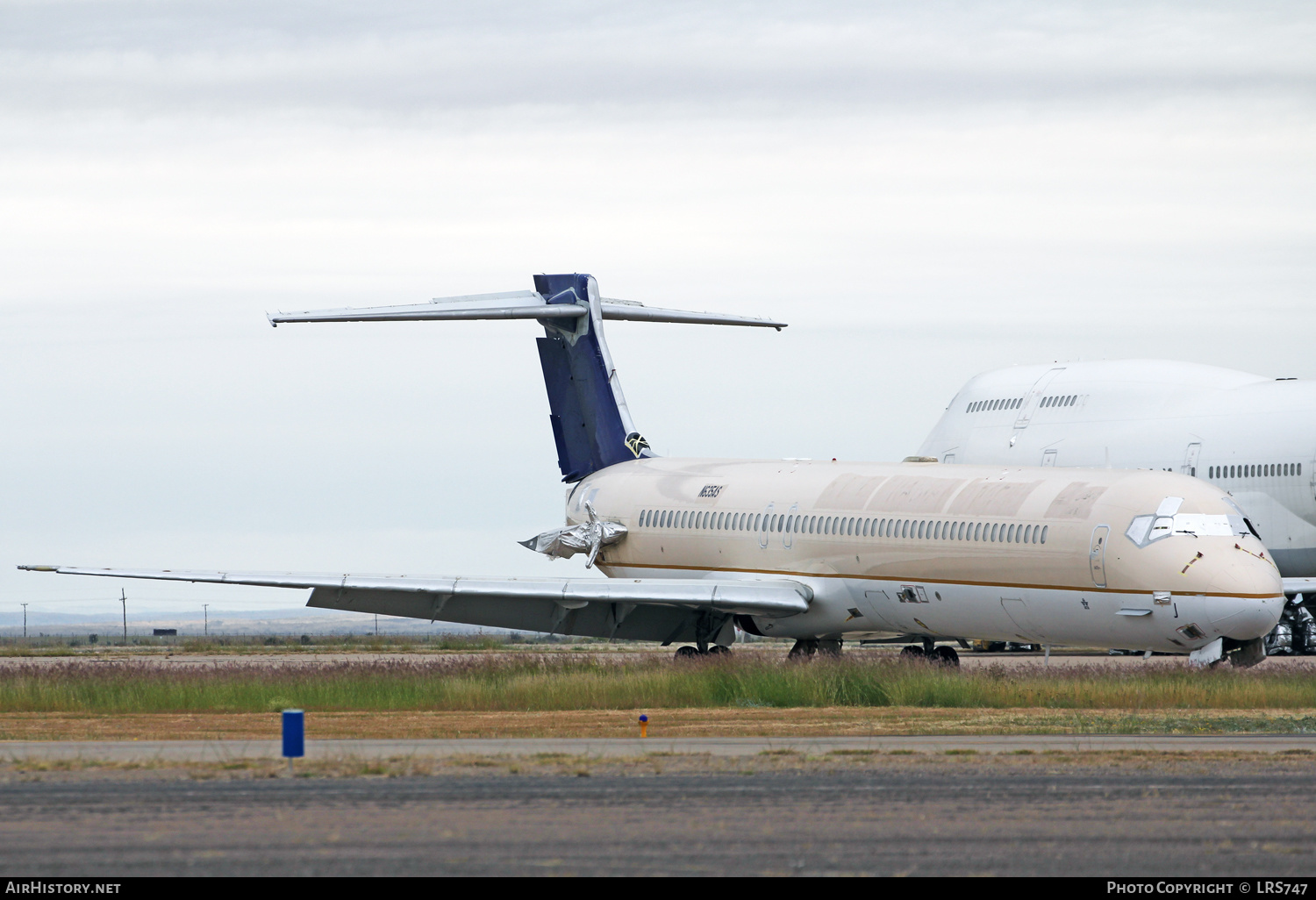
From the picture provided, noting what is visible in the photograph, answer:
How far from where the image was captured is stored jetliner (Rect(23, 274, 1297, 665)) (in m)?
28.0

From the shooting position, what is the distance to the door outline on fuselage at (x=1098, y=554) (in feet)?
92.5

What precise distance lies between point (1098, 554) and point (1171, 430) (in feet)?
70.9

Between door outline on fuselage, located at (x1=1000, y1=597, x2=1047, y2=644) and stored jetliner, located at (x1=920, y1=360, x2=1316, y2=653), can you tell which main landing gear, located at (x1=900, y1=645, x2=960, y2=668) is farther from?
stored jetliner, located at (x1=920, y1=360, x2=1316, y2=653)

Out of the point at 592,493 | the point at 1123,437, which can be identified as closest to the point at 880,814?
the point at 592,493

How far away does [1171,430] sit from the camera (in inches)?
1913

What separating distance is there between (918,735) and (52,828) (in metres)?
10.7

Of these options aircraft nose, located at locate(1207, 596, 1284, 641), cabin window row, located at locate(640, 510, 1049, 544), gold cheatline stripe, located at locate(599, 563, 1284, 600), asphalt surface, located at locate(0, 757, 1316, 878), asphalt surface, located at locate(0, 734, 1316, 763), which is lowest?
asphalt surface, located at locate(0, 757, 1316, 878)

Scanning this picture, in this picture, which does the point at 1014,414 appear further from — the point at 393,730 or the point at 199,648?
the point at 393,730

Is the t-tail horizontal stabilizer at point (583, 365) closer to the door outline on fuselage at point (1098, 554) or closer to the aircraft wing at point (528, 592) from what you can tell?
the aircraft wing at point (528, 592)

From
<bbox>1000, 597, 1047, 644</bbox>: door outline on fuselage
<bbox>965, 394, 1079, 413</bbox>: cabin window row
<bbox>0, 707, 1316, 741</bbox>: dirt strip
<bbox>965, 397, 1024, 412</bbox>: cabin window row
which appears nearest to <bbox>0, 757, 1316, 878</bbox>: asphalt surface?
<bbox>0, 707, 1316, 741</bbox>: dirt strip

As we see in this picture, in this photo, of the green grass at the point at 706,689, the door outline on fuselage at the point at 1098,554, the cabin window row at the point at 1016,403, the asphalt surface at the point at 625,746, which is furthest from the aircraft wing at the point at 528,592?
the cabin window row at the point at 1016,403

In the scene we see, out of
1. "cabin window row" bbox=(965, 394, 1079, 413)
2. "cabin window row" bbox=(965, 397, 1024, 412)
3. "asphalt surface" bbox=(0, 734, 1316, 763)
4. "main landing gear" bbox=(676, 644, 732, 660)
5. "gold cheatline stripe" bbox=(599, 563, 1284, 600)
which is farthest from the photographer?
"cabin window row" bbox=(965, 397, 1024, 412)

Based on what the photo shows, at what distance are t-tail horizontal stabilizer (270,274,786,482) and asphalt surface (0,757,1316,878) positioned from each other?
26406 millimetres

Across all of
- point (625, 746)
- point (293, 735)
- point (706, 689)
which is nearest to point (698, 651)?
point (706, 689)
